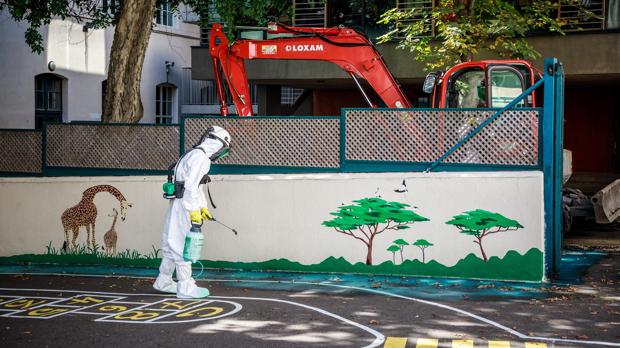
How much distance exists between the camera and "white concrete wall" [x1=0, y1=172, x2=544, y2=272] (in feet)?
40.6

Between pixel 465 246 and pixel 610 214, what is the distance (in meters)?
4.77

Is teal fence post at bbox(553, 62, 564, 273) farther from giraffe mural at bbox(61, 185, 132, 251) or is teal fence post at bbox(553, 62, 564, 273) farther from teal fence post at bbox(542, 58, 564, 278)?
giraffe mural at bbox(61, 185, 132, 251)

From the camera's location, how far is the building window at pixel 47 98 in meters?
26.2

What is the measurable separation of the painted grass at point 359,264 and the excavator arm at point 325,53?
3.61 meters

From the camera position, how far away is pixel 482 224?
12.4 metres

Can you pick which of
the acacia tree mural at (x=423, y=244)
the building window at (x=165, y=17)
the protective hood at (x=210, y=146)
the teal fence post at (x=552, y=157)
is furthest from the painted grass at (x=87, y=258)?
the building window at (x=165, y=17)

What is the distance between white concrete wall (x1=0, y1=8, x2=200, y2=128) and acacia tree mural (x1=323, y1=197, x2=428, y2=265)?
1488cm

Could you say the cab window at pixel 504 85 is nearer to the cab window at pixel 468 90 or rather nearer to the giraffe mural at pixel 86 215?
the cab window at pixel 468 90

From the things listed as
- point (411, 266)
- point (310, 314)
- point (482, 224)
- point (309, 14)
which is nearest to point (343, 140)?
point (411, 266)

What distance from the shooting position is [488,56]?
21609mm

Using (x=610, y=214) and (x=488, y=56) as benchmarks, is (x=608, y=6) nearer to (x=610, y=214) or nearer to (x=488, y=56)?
(x=488, y=56)

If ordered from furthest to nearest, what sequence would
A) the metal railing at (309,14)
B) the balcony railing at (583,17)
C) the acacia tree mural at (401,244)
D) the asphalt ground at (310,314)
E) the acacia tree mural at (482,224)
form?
the metal railing at (309,14) < the balcony railing at (583,17) < the acacia tree mural at (401,244) < the acacia tree mural at (482,224) < the asphalt ground at (310,314)

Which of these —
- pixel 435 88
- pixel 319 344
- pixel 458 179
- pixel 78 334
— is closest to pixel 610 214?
pixel 435 88

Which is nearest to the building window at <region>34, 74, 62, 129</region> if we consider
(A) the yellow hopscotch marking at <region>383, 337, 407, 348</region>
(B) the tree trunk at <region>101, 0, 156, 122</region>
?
(B) the tree trunk at <region>101, 0, 156, 122</region>
